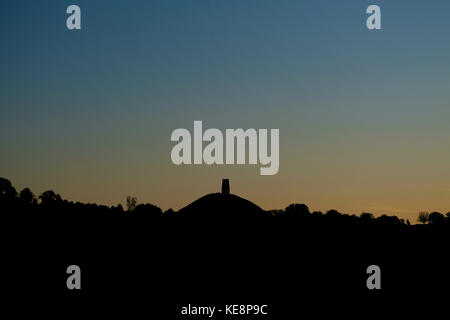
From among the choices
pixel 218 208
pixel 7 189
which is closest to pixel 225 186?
pixel 218 208

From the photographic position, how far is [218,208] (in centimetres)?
2739

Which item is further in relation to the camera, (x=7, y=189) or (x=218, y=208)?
(x=7, y=189)

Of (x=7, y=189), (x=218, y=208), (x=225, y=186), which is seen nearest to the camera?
(x=218, y=208)

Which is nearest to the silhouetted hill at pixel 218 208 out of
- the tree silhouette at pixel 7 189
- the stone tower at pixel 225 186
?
the stone tower at pixel 225 186

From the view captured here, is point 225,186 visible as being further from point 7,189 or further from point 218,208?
point 7,189

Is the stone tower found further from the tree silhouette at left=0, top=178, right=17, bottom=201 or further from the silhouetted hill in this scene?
the tree silhouette at left=0, top=178, right=17, bottom=201

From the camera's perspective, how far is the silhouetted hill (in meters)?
27.4

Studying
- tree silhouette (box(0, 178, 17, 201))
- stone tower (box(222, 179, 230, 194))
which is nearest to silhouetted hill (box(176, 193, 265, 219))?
stone tower (box(222, 179, 230, 194))

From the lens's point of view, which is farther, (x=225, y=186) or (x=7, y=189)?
(x=7, y=189)

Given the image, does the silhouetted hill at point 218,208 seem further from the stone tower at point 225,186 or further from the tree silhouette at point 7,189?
the tree silhouette at point 7,189

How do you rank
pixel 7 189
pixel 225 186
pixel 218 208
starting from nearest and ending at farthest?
pixel 218 208 → pixel 225 186 → pixel 7 189

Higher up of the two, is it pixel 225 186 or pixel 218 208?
pixel 225 186
